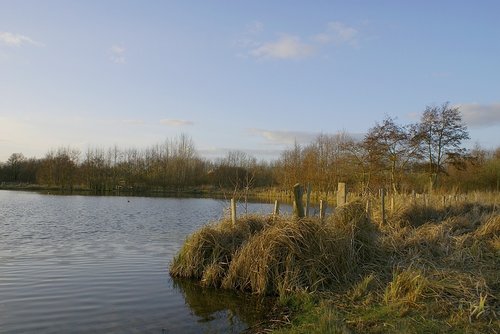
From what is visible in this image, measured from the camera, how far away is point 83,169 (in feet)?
261

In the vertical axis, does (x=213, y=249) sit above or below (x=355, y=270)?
above

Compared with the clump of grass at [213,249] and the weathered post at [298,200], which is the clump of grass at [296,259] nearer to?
the weathered post at [298,200]

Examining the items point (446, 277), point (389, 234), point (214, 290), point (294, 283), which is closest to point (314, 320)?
point (294, 283)

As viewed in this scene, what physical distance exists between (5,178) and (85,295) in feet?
296

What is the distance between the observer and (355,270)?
10.9 meters

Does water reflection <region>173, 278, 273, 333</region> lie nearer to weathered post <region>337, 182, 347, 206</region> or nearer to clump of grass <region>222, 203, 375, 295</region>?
clump of grass <region>222, 203, 375, 295</region>

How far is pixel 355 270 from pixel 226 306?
10.5ft

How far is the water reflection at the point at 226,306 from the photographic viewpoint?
883cm

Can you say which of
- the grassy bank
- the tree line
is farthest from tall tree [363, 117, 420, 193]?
A: the grassy bank

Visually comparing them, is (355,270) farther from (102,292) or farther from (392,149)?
(392,149)

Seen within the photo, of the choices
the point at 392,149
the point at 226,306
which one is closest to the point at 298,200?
the point at 226,306

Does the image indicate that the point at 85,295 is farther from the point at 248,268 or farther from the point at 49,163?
the point at 49,163

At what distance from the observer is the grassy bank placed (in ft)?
24.5

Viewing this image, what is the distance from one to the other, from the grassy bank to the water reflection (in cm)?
36
